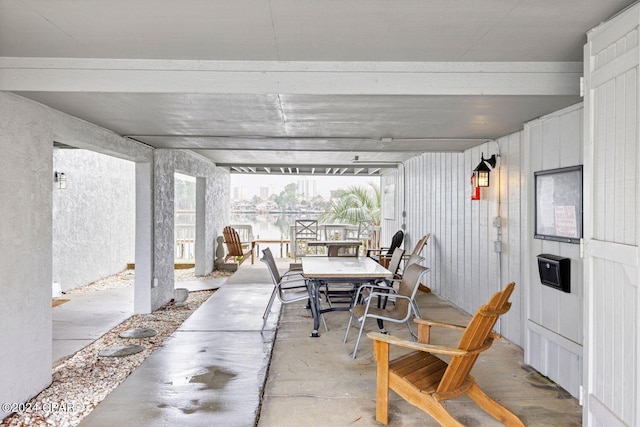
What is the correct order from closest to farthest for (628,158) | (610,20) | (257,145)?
1. (628,158)
2. (610,20)
3. (257,145)

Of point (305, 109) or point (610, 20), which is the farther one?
point (305, 109)

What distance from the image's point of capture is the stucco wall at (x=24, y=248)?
2963 millimetres

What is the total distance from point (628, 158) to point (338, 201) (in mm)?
10043

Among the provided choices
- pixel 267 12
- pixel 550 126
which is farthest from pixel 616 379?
pixel 267 12

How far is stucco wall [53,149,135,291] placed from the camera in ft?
24.2

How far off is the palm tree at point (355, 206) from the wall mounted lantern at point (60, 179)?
6.58 metres

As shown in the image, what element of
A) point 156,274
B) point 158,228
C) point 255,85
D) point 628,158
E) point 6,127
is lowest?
point 156,274

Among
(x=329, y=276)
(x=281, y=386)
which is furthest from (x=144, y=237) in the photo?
(x=281, y=386)

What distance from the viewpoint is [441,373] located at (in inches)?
102

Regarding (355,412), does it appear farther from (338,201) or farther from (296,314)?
(338,201)

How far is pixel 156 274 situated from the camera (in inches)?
239

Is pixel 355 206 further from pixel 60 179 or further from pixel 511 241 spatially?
pixel 511 241

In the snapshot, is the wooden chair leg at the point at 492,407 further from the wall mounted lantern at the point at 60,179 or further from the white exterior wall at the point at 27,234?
the wall mounted lantern at the point at 60,179

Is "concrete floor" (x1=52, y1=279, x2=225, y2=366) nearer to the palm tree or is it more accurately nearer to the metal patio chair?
the metal patio chair
